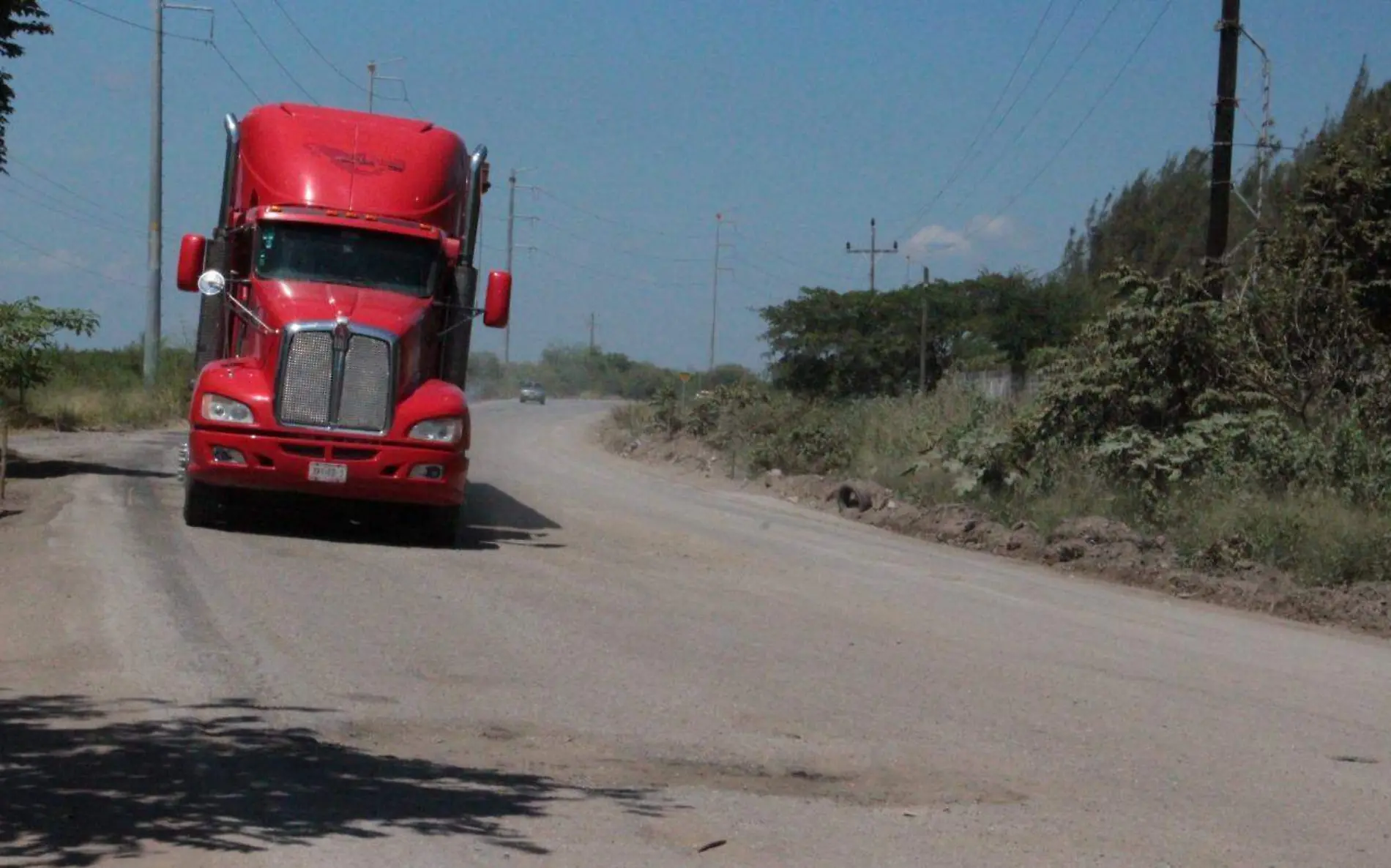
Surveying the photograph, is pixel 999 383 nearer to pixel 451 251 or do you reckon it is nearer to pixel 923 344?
pixel 923 344

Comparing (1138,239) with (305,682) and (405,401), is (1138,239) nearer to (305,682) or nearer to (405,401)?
(405,401)

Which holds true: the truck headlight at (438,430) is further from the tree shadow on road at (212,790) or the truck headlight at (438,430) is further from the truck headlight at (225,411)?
the tree shadow on road at (212,790)

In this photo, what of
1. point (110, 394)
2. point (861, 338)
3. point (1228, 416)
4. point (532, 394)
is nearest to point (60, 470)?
point (1228, 416)

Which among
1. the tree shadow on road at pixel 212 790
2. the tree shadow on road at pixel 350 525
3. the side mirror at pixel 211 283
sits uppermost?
the side mirror at pixel 211 283

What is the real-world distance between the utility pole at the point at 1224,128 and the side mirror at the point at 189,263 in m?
13.6

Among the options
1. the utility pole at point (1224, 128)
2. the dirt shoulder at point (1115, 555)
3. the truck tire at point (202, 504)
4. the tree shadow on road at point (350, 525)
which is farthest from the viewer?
the utility pole at point (1224, 128)

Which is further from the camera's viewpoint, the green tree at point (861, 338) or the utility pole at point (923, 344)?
the green tree at point (861, 338)

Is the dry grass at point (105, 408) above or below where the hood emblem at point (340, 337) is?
below

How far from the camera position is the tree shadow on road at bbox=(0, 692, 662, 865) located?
6020 mm

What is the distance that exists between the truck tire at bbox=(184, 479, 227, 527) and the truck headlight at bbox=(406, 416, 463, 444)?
1927 millimetres

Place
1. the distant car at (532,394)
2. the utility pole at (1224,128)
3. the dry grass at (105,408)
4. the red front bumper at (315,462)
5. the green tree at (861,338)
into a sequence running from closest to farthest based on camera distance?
the red front bumper at (315,462)
the utility pole at (1224,128)
the dry grass at (105,408)
the green tree at (861,338)
the distant car at (532,394)

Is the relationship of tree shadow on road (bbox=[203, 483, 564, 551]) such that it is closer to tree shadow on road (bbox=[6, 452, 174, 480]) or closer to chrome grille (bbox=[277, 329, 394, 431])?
chrome grille (bbox=[277, 329, 394, 431])

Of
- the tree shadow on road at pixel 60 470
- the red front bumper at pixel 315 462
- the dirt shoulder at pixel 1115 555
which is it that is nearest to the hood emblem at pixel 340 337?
the red front bumper at pixel 315 462

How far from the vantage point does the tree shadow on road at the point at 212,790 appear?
6020 millimetres
